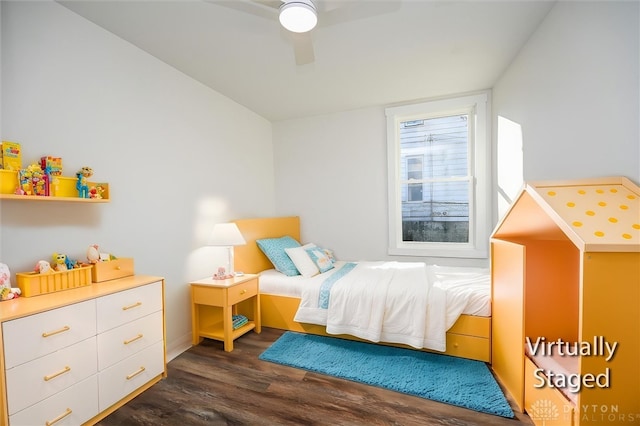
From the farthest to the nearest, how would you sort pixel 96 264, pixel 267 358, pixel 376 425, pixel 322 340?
pixel 322 340, pixel 267 358, pixel 96 264, pixel 376 425

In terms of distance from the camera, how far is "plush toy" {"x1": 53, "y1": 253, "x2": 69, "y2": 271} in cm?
157

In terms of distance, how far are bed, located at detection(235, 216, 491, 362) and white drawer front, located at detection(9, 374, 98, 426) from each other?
147 centimetres

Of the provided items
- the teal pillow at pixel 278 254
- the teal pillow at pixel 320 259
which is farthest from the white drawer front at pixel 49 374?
the teal pillow at pixel 320 259

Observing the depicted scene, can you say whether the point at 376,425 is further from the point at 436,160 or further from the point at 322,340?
the point at 436,160

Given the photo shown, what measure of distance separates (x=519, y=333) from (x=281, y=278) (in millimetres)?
1989

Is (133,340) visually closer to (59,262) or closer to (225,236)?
(59,262)

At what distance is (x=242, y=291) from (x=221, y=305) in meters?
0.22

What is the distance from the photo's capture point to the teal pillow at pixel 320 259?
3012mm

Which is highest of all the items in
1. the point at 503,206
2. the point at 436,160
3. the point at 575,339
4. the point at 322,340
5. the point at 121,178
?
the point at 436,160

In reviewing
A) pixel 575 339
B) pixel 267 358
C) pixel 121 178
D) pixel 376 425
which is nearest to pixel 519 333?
pixel 575 339

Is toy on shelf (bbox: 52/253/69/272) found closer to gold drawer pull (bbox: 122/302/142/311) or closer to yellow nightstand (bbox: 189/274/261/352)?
gold drawer pull (bbox: 122/302/142/311)

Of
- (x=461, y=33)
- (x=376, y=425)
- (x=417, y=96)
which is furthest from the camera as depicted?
(x=417, y=96)

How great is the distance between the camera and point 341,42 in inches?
80.4

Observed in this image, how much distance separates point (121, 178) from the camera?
199 centimetres
